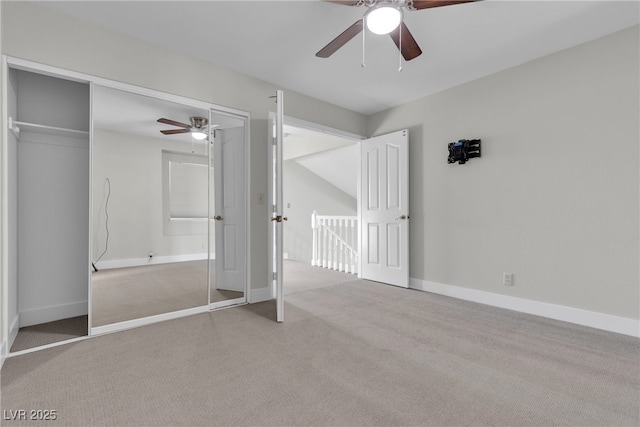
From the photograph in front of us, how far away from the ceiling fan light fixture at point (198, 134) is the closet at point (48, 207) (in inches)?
33.6

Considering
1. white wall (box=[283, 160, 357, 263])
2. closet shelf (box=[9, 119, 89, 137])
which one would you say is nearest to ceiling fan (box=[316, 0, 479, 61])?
closet shelf (box=[9, 119, 89, 137])

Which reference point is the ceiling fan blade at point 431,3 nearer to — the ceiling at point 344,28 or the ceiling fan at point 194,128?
the ceiling at point 344,28

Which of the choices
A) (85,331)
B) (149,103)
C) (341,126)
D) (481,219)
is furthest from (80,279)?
(481,219)

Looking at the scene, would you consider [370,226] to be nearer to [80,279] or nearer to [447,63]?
[447,63]

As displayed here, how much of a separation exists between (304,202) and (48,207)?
5.16 m

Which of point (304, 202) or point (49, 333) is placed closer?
point (49, 333)

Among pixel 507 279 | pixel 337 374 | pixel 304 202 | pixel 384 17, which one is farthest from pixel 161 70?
pixel 304 202

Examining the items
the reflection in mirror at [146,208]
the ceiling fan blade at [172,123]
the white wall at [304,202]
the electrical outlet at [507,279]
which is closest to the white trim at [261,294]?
the reflection in mirror at [146,208]

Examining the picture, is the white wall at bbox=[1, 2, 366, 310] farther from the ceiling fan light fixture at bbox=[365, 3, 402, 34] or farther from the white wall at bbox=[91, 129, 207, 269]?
the ceiling fan light fixture at bbox=[365, 3, 402, 34]

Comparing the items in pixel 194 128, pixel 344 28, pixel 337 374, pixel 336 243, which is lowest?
pixel 337 374

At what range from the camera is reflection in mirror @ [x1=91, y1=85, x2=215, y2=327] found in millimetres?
2578

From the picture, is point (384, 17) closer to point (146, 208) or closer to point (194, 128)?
point (194, 128)

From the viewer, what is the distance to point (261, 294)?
11.5 feet

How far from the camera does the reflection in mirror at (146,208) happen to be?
2578 mm
